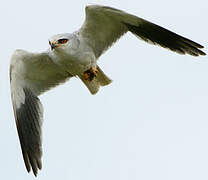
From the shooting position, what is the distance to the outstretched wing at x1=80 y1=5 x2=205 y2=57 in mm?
9281

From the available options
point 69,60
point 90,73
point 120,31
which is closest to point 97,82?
point 90,73

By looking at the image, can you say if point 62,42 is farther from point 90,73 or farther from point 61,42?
point 90,73

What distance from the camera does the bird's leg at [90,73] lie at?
992cm

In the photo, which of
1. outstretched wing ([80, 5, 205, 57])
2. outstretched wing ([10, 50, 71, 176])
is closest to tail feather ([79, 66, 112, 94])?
outstretched wing ([80, 5, 205, 57])

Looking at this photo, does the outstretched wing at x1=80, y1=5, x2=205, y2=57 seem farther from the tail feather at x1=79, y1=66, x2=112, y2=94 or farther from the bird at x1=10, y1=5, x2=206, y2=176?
the tail feather at x1=79, y1=66, x2=112, y2=94

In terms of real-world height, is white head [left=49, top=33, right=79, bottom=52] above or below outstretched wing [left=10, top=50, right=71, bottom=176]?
above

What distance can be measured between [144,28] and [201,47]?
0.99m

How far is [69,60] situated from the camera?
31.6 ft

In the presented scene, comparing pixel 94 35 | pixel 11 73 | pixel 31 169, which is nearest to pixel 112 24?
pixel 94 35

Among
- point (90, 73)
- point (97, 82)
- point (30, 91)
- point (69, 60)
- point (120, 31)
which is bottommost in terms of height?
point (30, 91)

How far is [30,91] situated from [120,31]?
1866 millimetres

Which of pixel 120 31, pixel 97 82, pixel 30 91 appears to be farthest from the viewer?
pixel 30 91

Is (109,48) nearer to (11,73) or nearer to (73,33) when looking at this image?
(73,33)

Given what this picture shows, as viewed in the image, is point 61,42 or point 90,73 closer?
point 61,42
